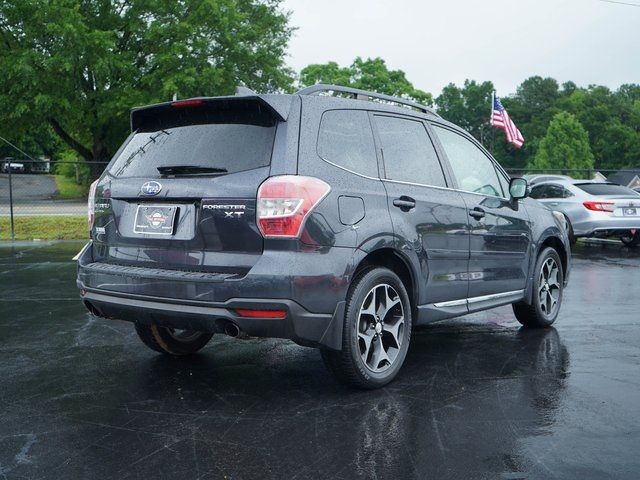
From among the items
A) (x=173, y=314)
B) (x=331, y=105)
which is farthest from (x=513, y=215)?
(x=173, y=314)

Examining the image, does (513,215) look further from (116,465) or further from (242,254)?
(116,465)

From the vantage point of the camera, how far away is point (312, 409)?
4.19 m

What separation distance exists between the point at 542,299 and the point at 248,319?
372 centimetres

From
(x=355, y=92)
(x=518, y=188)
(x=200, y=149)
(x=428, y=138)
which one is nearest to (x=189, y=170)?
(x=200, y=149)

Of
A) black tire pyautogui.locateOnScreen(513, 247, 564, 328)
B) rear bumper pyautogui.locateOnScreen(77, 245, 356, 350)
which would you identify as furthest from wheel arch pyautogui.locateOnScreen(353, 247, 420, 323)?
black tire pyautogui.locateOnScreen(513, 247, 564, 328)

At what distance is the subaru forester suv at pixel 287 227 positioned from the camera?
404 centimetres

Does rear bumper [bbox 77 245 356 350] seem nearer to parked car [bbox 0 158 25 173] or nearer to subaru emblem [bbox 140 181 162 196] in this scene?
subaru emblem [bbox 140 181 162 196]

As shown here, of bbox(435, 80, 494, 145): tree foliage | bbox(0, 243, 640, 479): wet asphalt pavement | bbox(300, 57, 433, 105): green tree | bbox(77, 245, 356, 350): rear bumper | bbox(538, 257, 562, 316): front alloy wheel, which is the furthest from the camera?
bbox(435, 80, 494, 145): tree foliage

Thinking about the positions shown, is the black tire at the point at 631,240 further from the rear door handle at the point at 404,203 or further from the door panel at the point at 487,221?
the rear door handle at the point at 404,203

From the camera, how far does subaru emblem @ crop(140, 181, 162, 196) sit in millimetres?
4387

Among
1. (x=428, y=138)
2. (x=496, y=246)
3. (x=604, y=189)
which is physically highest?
(x=428, y=138)

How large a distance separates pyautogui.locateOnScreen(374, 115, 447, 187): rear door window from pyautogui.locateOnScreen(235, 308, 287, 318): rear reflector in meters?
1.32

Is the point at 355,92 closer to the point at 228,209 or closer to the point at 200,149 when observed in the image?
the point at 200,149

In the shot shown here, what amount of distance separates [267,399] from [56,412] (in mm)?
1233
